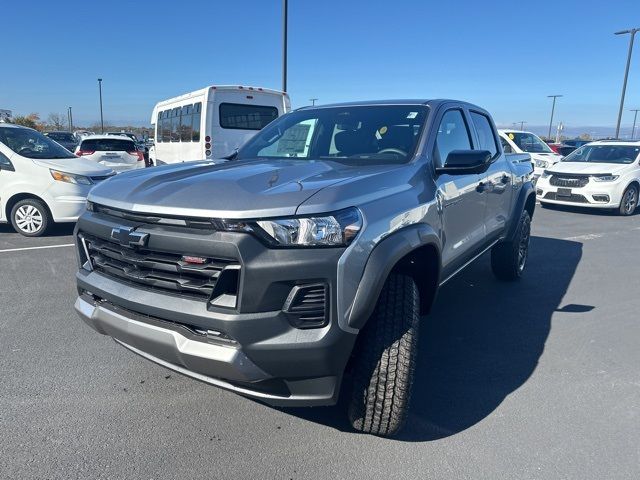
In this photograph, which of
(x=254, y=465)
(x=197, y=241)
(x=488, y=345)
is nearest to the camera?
(x=197, y=241)

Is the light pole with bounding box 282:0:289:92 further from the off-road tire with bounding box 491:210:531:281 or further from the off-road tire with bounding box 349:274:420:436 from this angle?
the off-road tire with bounding box 349:274:420:436

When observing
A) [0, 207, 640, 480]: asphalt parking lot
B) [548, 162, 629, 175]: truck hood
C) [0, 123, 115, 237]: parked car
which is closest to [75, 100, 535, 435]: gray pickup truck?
[0, 207, 640, 480]: asphalt parking lot

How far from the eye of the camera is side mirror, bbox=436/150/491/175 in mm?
2990

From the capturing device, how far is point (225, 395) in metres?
3.08

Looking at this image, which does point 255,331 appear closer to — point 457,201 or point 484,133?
point 457,201

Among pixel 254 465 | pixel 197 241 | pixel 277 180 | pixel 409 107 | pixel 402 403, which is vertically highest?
pixel 409 107

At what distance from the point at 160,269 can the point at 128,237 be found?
23 cm

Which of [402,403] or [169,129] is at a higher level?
[169,129]

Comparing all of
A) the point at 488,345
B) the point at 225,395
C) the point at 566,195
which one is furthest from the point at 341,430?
the point at 566,195

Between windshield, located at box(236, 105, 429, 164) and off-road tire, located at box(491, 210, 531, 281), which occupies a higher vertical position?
windshield, located at box(236, 105, 429, 164)

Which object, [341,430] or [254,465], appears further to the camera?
[341,430]

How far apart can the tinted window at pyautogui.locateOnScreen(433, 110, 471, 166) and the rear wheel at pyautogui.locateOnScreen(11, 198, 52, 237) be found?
6436 mm

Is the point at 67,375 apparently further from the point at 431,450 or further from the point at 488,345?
the point at 488,345

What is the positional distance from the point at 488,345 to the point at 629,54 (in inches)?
970
